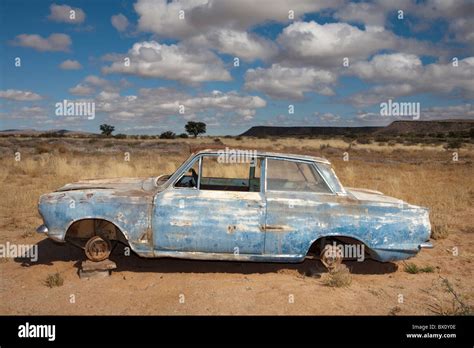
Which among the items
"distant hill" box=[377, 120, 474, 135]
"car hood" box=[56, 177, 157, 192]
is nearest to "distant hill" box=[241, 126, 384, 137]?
"distant hill" box=[377, 120, 474, 135]

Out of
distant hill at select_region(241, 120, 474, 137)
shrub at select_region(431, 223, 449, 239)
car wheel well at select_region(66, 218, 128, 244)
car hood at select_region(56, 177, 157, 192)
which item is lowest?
shrub at select_region(431, 223, 449, 239)

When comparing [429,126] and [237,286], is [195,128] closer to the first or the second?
[237,286]

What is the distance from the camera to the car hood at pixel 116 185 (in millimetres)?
5066

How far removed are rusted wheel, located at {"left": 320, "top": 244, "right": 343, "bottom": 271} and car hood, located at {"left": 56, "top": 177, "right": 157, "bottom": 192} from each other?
2.40 meters

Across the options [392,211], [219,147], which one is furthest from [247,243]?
[392,211]

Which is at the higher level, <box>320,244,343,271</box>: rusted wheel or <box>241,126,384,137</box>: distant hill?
<box>241,126,384,137</box>: distant hill

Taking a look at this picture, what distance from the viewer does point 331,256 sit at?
496 centimetres

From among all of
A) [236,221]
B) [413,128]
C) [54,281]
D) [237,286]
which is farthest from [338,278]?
[413,128]

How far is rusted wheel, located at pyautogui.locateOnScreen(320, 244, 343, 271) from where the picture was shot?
16.3 ft

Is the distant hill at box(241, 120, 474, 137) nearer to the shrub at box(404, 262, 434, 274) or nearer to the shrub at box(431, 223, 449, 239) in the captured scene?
the shrub at box(431, 223, 449, 239)

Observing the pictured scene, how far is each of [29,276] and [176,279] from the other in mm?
2004
